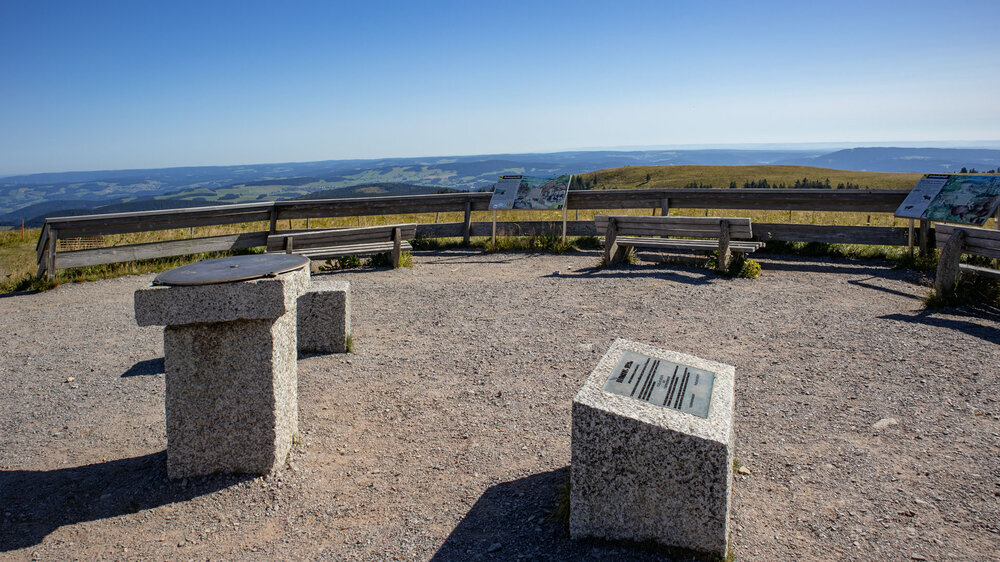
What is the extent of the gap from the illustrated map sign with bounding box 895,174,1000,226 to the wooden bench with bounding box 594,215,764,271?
94.2 inches

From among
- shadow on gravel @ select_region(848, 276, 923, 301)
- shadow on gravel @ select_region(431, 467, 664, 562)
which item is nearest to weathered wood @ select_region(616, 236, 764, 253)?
shadow on gravel @ select_region(848, 276, 923, 301)

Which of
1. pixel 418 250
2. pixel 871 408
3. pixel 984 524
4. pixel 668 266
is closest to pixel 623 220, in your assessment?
pixel 668 266

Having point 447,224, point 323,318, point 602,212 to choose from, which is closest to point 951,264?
point 323,318

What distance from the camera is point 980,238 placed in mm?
7141

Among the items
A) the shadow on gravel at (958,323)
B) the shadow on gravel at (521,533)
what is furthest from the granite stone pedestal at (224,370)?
the shadow on gravel at (958,323)

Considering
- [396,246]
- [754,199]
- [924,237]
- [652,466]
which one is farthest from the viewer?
[754,199]

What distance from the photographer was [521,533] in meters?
3.21

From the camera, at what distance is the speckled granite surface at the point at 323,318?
604 cm

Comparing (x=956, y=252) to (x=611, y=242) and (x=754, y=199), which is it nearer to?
(x=754, y=199)

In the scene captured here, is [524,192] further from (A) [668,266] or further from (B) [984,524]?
(B) [984,524]

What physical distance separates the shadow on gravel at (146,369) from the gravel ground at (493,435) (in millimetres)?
28

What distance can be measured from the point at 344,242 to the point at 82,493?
708 cm

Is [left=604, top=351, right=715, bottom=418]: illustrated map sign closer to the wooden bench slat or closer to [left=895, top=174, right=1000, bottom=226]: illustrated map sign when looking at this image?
the wooden bench slat

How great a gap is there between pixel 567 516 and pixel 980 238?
6800mm
